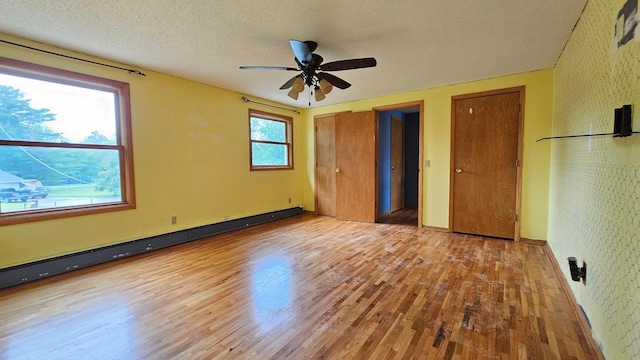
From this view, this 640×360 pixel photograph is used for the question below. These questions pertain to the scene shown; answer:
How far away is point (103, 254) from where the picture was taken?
121 inches

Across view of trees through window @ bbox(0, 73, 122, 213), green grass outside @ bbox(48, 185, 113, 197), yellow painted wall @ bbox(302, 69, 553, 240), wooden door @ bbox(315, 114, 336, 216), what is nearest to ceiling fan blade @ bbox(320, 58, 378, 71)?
yellow painted wall @ bbox(302, 69, 553, 240)

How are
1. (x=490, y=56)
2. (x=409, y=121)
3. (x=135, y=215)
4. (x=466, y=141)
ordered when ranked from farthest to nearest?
(x=409, y=121)
(x=466, y=141)
(x=135, y=215)
(x=490, y=56)

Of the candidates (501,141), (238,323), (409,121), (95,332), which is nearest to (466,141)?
(501,141)

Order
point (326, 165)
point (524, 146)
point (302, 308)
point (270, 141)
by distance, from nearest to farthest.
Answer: point (302, 308) → point (524, 146) → point (270, 141) → point (326, 165)

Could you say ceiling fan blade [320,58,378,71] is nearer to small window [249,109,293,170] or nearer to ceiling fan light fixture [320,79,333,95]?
ceiling fan light fixture [320,79,333,95]

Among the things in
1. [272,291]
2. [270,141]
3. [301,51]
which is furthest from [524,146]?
[270,141]

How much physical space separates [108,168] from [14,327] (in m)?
1.81

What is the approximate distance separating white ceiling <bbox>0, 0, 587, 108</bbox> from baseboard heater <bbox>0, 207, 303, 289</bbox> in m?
2.18

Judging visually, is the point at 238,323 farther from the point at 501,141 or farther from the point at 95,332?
the point at 501,141

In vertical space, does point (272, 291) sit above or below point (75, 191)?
below

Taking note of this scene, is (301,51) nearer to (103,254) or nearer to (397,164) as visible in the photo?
(103,254)

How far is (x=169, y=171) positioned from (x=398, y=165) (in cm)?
452

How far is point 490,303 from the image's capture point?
210cm

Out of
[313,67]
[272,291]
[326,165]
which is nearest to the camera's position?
[272,291]
